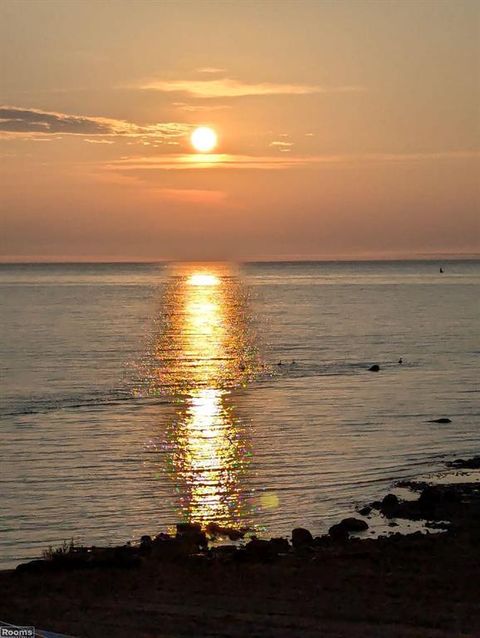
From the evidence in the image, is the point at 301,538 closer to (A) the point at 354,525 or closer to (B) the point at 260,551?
(B) the point at 260,551

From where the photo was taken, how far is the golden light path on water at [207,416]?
30.5m

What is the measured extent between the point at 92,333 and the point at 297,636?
291ft

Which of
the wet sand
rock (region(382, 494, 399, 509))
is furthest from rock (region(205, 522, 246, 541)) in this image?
rock (region(382, 494, 399, 509))

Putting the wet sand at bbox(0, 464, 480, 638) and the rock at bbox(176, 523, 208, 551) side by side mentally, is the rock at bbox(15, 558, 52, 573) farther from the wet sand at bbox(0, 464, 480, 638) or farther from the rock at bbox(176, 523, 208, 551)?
the rock at bbox(176, 523, 208, 551)

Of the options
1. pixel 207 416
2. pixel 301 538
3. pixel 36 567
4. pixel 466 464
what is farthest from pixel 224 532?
pixel 207 416

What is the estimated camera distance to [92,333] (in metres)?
103

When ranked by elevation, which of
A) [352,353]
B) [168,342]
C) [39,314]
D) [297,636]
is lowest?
[297,636]

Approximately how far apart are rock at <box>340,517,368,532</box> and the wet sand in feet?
4.07

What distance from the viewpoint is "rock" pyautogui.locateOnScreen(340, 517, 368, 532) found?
2530 centimetres

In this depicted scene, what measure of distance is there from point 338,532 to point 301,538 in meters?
1.16

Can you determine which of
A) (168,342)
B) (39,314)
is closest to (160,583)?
(168,342)

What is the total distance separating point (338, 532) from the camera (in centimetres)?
2441

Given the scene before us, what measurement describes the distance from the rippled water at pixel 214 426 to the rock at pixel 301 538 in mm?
2092

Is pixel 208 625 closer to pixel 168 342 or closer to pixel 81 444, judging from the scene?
pixel 81 444
